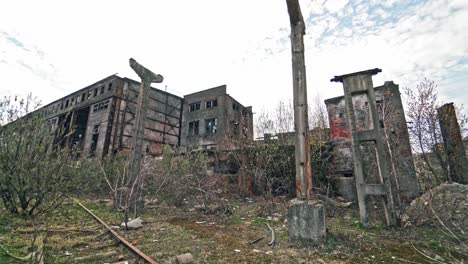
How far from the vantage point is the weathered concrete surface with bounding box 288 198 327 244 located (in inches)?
157

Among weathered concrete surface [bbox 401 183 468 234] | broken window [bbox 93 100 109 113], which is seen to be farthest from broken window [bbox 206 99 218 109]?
weathered concrete surface [bbox 401 183 468 234]

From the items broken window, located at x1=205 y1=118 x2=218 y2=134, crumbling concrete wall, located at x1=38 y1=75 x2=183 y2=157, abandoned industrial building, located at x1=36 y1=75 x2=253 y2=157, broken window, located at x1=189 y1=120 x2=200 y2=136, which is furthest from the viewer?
broken window, located at x1=189 y1=120 x2=200 y2=136

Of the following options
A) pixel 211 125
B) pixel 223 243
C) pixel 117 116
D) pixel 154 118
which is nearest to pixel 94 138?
pixel 117 116

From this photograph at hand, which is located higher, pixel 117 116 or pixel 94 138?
pixel 117 116

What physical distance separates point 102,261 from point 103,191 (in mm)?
9932

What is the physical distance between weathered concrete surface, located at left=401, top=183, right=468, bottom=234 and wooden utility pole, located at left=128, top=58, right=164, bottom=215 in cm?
824

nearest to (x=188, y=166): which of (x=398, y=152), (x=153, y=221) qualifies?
(x=153, y=221)

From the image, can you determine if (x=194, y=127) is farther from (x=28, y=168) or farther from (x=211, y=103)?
(x=28, y=168)

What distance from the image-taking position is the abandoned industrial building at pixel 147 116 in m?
18.2

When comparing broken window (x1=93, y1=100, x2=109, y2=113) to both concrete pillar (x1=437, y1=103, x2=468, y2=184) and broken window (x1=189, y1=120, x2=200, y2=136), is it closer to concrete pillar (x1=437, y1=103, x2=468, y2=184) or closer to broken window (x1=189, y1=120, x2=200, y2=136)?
broken window (x1=189, y1=120, x2=200, y2=136)

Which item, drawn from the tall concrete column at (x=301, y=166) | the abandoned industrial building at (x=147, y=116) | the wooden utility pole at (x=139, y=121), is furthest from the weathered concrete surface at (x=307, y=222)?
the abandoned industrial building at (x=147, y=116)

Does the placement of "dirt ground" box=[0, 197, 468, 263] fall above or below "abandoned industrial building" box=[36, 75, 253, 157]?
below

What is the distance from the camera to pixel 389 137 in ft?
31.0

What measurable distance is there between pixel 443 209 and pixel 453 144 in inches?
189
